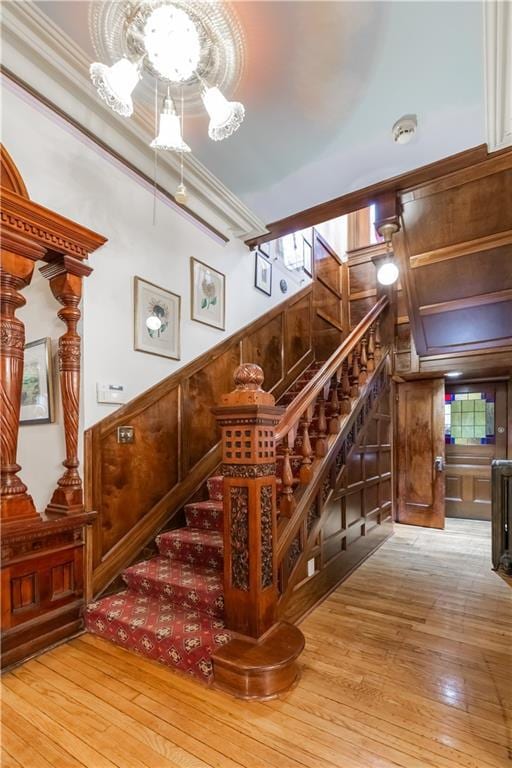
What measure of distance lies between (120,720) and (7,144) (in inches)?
107

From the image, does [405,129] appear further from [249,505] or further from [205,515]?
[205,515]

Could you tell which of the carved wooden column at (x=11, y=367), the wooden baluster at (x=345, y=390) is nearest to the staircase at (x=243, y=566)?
the wooden baluster at (x=345, y=390)

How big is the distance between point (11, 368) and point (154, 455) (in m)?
1.12

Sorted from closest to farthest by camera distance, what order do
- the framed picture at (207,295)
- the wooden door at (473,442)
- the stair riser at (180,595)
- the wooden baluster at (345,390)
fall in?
the stair riser at (180,595), the wooden baluster at (345,390), the framed picture at (207,295), the wooden door at (473,442)

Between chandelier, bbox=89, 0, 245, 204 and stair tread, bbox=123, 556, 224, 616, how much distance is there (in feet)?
6.88

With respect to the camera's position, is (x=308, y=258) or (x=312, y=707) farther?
(x=308, y=258)

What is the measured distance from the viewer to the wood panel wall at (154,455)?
231 centimetres

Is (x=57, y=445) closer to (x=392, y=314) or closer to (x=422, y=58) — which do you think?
(x=422, y=58)

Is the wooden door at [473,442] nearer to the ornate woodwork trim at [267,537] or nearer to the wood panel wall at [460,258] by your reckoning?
the wood panel wall at [460,258]

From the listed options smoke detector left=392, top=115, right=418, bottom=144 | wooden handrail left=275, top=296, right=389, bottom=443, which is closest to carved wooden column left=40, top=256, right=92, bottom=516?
wooden handrail left=275, top=296, right=389, bottom=443

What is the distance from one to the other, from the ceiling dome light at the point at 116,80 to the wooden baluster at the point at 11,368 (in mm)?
782

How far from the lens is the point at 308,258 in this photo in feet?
16.8

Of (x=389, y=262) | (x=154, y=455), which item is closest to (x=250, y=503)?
(x=154, y=455)

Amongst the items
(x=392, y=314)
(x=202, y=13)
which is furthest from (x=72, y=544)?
(x=392, y=314)
